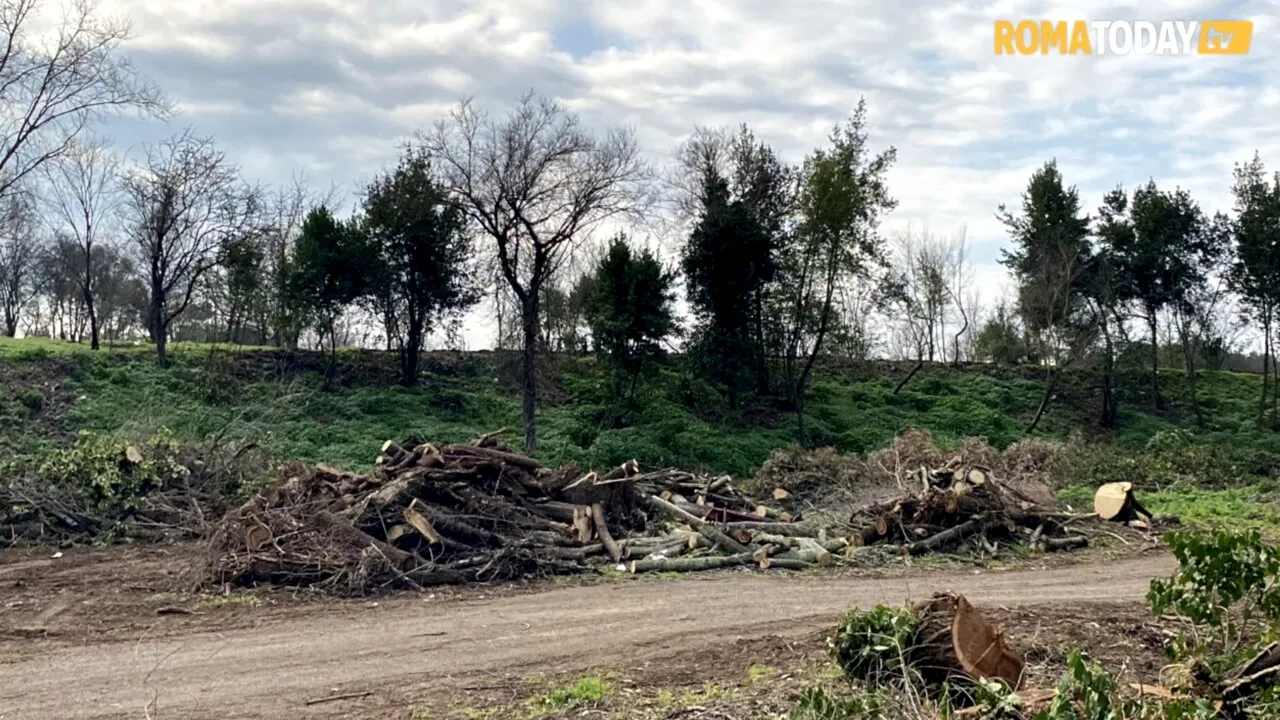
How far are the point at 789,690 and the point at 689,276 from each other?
914 inches

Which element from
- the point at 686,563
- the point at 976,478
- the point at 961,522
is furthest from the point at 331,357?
the point at 961,522

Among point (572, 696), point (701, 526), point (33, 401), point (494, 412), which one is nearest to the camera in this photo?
point (572, 696)

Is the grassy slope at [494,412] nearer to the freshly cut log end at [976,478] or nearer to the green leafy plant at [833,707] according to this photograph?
the freshly cut log end at [976,478]

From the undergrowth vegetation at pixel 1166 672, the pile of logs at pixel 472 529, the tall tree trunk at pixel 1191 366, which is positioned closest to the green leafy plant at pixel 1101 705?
the undergrowth vegetation at pixel 1166 672

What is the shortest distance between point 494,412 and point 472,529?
1604 centimetres

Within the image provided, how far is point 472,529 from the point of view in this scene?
38.0 ft

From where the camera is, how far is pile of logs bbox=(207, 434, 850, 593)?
10570 mm

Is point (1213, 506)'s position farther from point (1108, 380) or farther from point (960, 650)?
point (1108, 380)

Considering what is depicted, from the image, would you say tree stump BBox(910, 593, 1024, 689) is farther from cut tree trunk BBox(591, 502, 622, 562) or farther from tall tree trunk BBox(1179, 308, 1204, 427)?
tall tree trunk BBox(1179, 308, 1204, 427)

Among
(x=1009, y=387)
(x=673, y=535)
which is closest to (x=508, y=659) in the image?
(x=673, y=535)

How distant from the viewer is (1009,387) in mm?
35344

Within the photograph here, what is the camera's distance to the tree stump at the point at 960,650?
17.8 feet

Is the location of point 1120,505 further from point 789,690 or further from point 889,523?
point 789,690

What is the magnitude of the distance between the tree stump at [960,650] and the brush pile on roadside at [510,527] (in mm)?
6304
